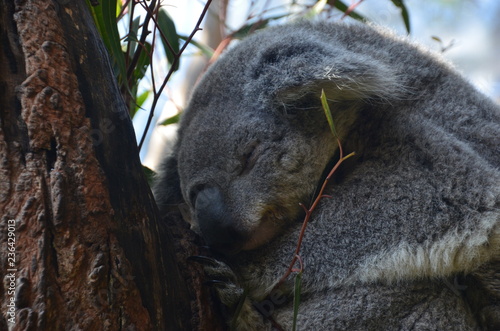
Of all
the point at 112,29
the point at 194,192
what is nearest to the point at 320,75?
the point at 194,192

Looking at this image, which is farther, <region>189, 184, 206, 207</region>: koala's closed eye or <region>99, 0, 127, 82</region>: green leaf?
<region>189, 184, 206, 207</region>: koala's closed eye

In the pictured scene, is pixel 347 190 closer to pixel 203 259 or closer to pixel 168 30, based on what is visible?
pixel 203 259

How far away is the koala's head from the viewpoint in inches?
94.3

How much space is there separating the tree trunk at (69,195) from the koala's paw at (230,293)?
0.23 metres

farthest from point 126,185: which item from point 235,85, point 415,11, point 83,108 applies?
point 415,11

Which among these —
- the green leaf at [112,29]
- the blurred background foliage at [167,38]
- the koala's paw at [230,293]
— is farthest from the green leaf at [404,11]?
the koala's paw at [230,293]

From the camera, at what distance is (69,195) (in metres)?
1.69

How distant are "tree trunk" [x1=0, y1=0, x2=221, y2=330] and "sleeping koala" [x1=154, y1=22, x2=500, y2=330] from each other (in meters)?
0.47

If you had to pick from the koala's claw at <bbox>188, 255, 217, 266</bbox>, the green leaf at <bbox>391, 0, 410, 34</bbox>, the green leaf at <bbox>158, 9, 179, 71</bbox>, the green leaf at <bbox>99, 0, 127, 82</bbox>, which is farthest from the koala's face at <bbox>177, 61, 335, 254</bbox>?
the green leaf at <bbox>391, 0, 410, 34</bbox>

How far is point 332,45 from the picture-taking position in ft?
8.82

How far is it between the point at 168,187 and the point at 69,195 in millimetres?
1456

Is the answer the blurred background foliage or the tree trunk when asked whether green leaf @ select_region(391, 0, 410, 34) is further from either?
the tree trunk

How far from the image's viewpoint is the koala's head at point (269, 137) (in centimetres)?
240

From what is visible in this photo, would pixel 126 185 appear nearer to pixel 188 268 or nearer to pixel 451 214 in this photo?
pixel 188 268
